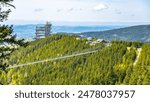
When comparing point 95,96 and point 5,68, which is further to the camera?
point 5,68

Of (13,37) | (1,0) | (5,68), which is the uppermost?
(1,0)

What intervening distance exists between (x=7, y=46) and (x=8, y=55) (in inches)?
24.2

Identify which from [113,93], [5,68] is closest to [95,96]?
[113,93]

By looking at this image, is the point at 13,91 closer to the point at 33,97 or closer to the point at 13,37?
the point at 33,97

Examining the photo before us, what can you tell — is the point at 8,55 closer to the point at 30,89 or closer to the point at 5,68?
the point at 5,68

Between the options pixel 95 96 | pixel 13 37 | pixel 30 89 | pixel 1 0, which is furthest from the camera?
pixel 13 37

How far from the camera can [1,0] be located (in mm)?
20781

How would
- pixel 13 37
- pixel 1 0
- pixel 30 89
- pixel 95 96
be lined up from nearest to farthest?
pixel 95 96 < pixel 30 89 < pixel 1 0 < pixel 13 37

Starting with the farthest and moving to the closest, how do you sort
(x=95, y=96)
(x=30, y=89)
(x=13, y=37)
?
(x=13, y=37)
(x=30, y=89)
(x=95, y=96)

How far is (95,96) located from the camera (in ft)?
39.8

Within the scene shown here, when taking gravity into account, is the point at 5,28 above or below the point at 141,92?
above

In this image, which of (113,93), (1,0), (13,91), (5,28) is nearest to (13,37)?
(5,28)

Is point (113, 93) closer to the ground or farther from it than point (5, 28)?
closer to the ground

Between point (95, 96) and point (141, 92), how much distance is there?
55.1 inches
